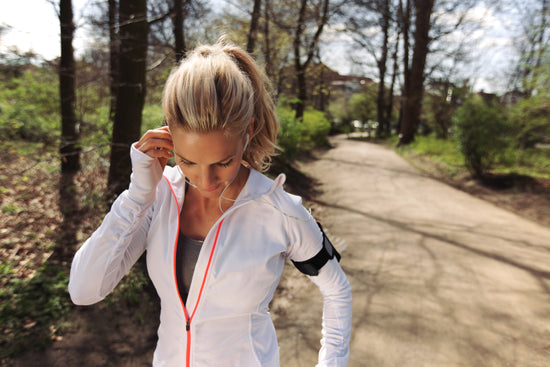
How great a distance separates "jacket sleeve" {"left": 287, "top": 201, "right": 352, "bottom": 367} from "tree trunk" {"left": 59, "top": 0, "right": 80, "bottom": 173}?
5236 millimetres

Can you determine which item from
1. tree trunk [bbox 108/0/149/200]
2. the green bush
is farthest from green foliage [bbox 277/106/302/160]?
tree trunk [bbox 108/0/149/200]

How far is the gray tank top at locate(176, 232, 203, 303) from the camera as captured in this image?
53.6 inches

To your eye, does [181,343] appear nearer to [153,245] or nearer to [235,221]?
[153,245]

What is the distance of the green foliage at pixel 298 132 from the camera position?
1001 cm

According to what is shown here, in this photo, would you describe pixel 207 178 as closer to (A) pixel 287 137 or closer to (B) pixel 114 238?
(B) pixel 114 238

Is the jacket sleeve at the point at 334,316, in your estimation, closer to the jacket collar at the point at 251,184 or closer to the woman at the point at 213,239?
the woman at the point at 213,239

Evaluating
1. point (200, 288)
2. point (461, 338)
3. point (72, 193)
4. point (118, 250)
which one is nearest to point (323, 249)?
point (200, 288)

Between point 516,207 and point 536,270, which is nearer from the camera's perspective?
point 536,270

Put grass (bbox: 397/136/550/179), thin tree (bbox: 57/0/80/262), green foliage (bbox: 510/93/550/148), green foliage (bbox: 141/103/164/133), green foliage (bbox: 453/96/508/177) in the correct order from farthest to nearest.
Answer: green foliage (bbox: 453/96/508/177) → grass (bbox: 397/136/550/179) → green foliage (bbox: 510/93/550/148) → thin tree (bbox: 57/0/80/262) → green foliage (bbox: 141/103/164/133)

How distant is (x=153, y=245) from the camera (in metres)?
1.38

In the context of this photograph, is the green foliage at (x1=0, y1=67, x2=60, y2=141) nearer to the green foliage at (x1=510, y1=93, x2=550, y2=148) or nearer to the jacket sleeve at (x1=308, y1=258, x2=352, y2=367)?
the jacket sleeve at (x1=308, y1=258, x2=352, y2=367)

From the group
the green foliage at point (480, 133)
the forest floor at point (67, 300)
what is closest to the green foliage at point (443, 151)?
the green foliage at point (480, 133)

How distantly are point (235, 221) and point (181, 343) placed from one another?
0.56 meters

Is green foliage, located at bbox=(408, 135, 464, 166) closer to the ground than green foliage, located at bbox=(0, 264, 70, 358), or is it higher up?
higher up
